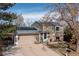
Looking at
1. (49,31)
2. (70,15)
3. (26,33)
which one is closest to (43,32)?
(49,31)

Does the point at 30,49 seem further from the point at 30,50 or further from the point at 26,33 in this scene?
the point at 26,33

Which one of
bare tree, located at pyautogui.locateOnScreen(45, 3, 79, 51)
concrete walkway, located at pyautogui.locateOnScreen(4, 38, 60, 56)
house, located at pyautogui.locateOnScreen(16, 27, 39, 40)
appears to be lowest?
concrete walkway, located at pyautogui.locateOnScreen(4, 38, 60, 56)

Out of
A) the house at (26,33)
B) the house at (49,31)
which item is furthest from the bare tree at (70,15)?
the house at (26,33)

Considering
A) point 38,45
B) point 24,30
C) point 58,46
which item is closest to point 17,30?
point 24,30

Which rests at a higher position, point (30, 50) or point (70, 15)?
point (70, 15)

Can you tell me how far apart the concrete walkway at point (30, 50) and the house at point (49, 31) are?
9 cm

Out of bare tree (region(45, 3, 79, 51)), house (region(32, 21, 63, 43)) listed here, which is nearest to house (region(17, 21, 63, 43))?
house (region(32, 21, 63, 43))

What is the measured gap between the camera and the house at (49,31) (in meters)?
3.06

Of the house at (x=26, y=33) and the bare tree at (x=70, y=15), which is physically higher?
the bare tree at (x=70, y=15)

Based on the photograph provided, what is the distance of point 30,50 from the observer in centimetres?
306

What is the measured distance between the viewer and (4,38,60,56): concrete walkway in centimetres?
304

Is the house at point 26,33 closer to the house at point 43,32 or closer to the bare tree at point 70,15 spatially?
the house at point 43,32

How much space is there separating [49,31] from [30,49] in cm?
32

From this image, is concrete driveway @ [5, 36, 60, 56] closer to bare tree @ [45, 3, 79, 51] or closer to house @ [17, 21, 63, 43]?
house @ [17, 21, 63, 43]
